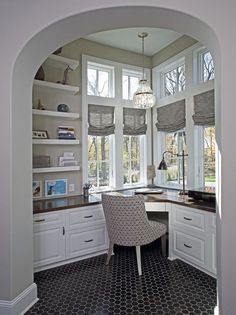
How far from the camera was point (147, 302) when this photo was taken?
6.77ft

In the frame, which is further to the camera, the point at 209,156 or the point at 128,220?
the point at 209,156

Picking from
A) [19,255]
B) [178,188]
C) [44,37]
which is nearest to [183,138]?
[178,188]

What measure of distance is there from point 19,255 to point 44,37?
1.83m

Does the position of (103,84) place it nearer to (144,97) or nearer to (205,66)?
(144,97)

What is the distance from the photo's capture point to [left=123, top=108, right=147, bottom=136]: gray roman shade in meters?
4.04

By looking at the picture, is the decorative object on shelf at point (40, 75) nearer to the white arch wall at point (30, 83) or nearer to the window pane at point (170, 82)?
the white arch wall at point (30, 83)

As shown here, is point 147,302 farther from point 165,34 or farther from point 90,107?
point 165,34

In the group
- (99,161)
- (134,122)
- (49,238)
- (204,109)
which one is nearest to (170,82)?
(134,122)

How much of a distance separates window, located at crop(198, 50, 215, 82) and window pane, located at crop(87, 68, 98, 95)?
1665 millimetres

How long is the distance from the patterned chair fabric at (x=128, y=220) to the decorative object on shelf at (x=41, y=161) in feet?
3.46

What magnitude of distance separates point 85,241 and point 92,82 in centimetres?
248

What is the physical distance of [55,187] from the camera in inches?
131

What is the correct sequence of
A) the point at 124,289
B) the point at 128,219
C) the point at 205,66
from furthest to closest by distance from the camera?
the point at 205,66 < the point at 128,219 < the point at 124,289

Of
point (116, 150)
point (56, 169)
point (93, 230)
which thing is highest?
point (116, 150)
